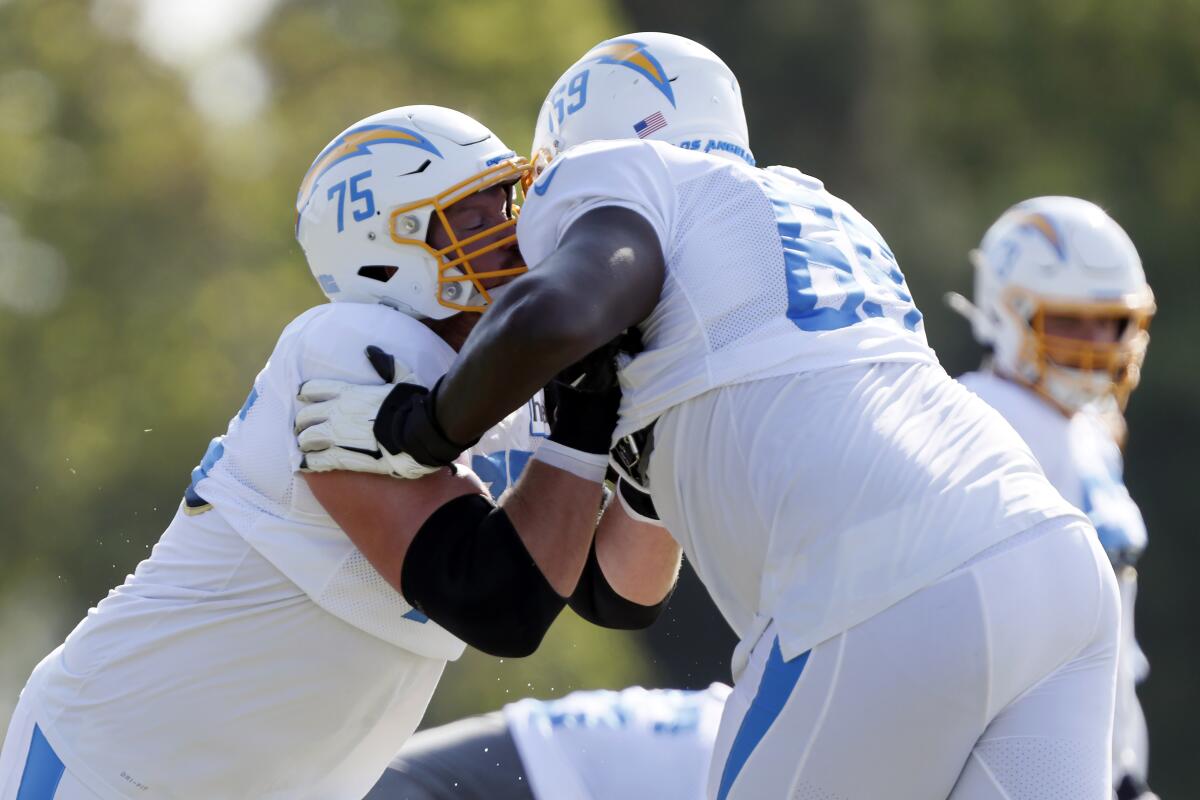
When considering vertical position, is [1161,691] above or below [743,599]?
below

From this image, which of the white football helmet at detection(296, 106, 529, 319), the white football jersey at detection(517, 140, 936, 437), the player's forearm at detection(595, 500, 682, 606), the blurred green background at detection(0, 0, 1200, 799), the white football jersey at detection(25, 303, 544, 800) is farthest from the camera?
the blurred green background at detection(0, 0, 1200, 799)

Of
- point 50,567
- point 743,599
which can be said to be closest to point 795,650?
point 743,599

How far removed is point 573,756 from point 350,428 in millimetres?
1136

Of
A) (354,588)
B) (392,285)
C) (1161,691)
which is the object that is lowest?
(1161,691)

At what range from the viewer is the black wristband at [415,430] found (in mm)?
2863

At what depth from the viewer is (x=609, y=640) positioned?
36.3ft

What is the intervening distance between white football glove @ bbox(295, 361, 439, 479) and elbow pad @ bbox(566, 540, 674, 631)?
853mm

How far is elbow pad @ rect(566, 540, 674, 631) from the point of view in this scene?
376 centimetres

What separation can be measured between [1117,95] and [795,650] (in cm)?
1641

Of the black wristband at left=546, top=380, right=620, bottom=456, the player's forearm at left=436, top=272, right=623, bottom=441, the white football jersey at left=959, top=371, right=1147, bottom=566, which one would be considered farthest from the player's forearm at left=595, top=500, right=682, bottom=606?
the white football jersey at left=959, top=371, right=1147, bottom=566

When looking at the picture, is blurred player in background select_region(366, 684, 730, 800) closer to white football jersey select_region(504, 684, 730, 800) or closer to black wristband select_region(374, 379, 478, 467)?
white football jersey select_region(504, 684, 730, 800)

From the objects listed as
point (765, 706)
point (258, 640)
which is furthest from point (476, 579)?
point (765, 706)

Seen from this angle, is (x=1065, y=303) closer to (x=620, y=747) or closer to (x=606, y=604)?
(x=606, y=604)

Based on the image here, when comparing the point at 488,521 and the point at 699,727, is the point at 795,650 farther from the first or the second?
the point at 699,727
